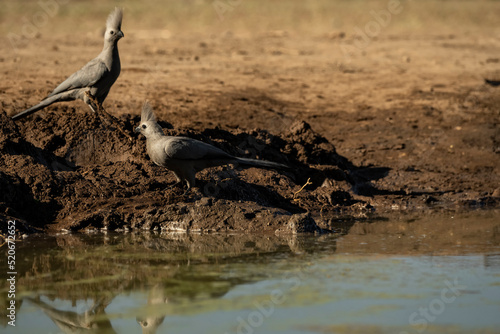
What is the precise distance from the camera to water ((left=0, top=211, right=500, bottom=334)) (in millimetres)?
4773

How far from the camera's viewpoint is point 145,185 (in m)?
8.20

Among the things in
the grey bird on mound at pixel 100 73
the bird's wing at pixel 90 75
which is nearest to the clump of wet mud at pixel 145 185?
the grey bird on mound at pixel 100 73

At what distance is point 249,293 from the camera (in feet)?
17.4

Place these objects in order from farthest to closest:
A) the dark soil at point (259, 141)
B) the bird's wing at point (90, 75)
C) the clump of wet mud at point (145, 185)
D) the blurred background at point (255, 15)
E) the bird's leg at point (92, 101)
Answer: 1. the blurred background at point (255, 15)
2. the bird's leg at point (92, 101)
3. the bird's wing at point (90, 75)
4. the dark soil at point (259, 141)
5. the clump of wet mud at point (145, 185)

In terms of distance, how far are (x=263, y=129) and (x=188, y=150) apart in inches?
174

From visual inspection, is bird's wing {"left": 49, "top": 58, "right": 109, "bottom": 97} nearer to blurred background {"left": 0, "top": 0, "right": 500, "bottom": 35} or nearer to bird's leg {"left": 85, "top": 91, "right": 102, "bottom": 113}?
bird's leg {"left": 85, "top": 91, "right": 102, "bottom": 113}

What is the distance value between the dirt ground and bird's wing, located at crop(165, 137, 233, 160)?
45 cm

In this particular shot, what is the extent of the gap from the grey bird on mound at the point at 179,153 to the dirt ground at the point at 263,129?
33 centimetres

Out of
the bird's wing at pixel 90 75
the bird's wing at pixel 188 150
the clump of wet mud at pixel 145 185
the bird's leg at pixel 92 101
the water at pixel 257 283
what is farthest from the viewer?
the bird's leg at pixel 92 101

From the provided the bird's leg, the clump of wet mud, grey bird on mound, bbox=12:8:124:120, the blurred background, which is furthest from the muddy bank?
the blurred background

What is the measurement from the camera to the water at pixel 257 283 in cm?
477

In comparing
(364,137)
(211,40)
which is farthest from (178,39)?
(364,137)

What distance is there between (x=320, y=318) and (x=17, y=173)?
14.1 feet

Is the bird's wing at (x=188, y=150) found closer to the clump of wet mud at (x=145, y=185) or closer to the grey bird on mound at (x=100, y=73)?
the clump of wet mud at (x=145, y=185)
